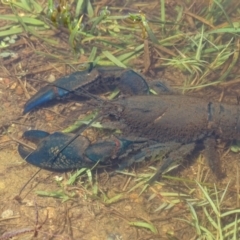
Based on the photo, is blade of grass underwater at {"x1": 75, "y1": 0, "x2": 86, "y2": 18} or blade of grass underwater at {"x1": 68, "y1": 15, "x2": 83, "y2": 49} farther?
blade of grass underwater at {"x1": 75, "y1": 0, "x2": 86, "y2": 18}

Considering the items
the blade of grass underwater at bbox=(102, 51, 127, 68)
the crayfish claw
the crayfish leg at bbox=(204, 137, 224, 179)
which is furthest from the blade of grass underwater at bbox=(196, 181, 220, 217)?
the blade of grass underwater at bbox=(102, 51, 127, 68)

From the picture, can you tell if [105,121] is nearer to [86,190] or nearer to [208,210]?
[86,190]

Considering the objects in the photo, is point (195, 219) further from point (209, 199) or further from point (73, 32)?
point (73, 32)

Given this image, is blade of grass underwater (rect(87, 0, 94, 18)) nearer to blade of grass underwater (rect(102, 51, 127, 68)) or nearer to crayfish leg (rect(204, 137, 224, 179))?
blade of grass underwater (rect(102, 51, 127, 68))

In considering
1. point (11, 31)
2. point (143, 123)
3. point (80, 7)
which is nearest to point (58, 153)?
point (143, 123)

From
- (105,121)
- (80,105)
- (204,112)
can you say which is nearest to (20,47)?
(80,105)

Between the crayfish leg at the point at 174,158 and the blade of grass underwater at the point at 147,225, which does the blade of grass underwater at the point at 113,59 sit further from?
the blade of grass underwater at the point at 147,225

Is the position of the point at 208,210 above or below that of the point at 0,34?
below

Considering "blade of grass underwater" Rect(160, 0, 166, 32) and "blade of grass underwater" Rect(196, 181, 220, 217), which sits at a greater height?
"blade of grass underwater" Rect(160, 0, 166, 32)

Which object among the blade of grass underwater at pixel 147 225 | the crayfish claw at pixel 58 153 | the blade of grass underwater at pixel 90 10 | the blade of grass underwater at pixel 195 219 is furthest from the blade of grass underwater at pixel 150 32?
the blade of grass underwater at pixel 147 225
